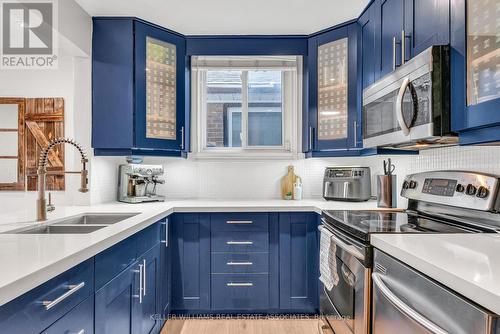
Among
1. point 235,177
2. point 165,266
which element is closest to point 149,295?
point 165,266

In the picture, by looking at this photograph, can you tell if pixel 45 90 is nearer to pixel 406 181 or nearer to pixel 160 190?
pixel 160 190

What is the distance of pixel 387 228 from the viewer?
1.48 meters

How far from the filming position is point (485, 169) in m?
1.50

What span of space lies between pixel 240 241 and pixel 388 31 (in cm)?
169

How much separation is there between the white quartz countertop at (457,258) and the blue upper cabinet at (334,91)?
123 centimetres

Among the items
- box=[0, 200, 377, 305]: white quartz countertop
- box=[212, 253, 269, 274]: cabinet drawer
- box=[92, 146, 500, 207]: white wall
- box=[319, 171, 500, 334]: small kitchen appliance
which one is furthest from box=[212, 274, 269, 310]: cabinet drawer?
box=[92, 146, 500, 207]: white wall

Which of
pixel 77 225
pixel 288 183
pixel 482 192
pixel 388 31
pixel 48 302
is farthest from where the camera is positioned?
pixel 288 183

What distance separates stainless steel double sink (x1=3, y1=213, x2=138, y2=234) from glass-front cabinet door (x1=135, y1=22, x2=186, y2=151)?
0.60 metres

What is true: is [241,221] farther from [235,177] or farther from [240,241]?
[235,177]

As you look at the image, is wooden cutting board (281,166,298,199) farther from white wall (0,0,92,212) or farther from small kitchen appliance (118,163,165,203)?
white wall (0,0,92,212)

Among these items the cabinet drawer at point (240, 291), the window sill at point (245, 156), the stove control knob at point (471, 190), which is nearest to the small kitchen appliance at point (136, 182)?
the window sill at point (245, 156)

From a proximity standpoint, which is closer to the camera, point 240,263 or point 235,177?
point 240,263

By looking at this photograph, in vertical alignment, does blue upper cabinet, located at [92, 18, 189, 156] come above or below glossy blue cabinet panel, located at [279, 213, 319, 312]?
above

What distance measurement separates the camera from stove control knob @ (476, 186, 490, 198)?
4.48ft
